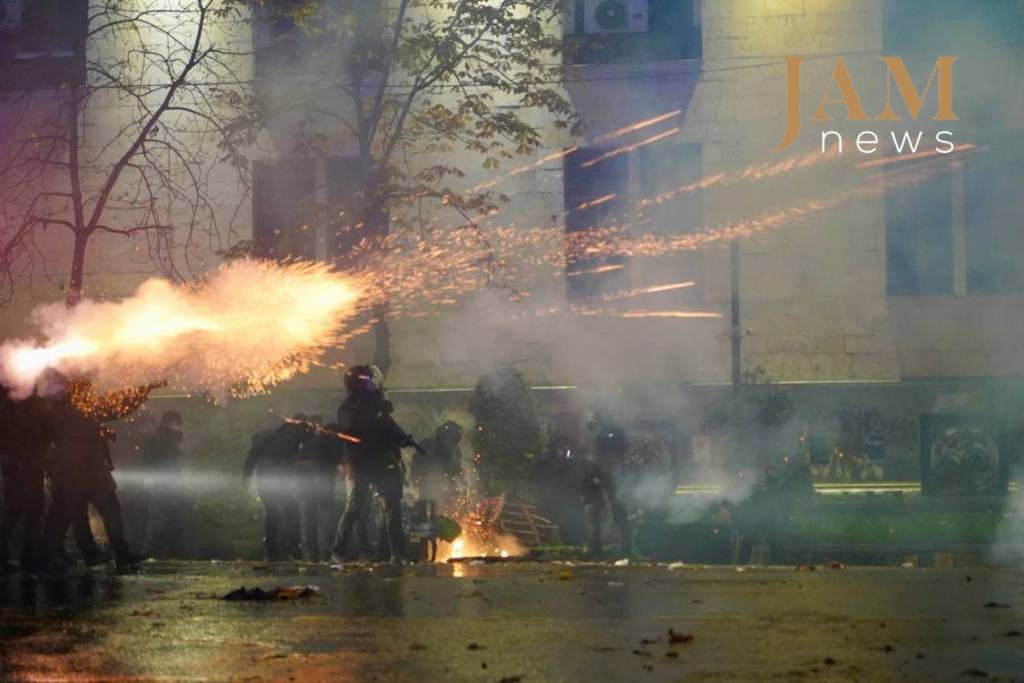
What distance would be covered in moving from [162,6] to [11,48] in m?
2.39

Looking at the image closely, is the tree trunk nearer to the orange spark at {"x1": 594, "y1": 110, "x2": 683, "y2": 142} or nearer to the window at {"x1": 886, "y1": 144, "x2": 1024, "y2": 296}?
the orange spark at {"x1": 594, "y1": 110, "x2": 683, "y2": 142}

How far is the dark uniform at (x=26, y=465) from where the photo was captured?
42.2ft

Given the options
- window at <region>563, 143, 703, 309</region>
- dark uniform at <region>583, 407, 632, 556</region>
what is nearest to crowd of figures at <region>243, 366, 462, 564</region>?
dark uniform at <region>583, 407, 632, 556</region>

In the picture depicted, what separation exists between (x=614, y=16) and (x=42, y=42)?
876 cm

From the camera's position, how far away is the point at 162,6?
23.8 metres

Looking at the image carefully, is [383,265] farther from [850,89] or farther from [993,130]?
[993,130]

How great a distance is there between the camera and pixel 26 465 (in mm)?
13039

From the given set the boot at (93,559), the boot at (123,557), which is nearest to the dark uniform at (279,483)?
the boot at (93,559)

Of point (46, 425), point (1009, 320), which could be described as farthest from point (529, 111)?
point (46, 425)

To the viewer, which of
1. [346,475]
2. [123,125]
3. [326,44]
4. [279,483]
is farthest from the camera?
[123,125]

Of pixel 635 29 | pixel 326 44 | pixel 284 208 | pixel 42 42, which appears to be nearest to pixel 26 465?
pixel 326 44

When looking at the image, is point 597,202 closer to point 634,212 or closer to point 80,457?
point 634,212

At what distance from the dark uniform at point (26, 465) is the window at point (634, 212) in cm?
1172

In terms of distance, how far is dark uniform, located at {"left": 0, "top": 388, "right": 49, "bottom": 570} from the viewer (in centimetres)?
1288
